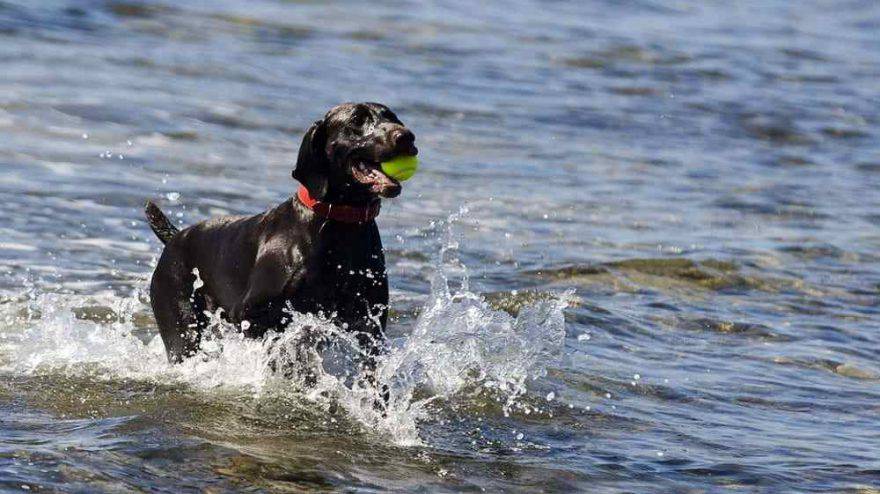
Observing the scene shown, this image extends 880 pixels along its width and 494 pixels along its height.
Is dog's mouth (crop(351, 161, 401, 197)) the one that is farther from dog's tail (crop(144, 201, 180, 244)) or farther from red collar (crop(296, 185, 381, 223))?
dog's tail (crop(144, 201, 180, 244))

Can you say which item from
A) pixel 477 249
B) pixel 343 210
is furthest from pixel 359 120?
pixel 477 249

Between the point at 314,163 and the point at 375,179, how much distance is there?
31 cm

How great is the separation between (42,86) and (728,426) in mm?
8886

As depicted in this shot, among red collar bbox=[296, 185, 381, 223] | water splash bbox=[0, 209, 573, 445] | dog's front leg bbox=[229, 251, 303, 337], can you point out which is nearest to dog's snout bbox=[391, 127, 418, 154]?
red collar bbox=[296, 185, 381, 223]

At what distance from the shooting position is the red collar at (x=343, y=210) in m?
6.27

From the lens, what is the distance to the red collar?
6.27 meters

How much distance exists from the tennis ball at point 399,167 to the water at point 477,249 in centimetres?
71

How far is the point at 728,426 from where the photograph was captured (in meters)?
6.93

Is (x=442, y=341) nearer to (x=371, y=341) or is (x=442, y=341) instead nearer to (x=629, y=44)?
(x=371, y=341)

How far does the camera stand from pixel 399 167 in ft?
20.2

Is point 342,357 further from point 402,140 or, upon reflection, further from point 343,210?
point 402,140

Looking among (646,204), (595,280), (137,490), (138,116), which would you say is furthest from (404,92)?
(137,490)

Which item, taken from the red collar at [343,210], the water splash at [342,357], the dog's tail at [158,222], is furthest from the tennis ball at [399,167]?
the dog's tail at [158,222]

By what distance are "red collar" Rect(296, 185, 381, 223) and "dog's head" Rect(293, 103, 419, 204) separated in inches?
1.1
